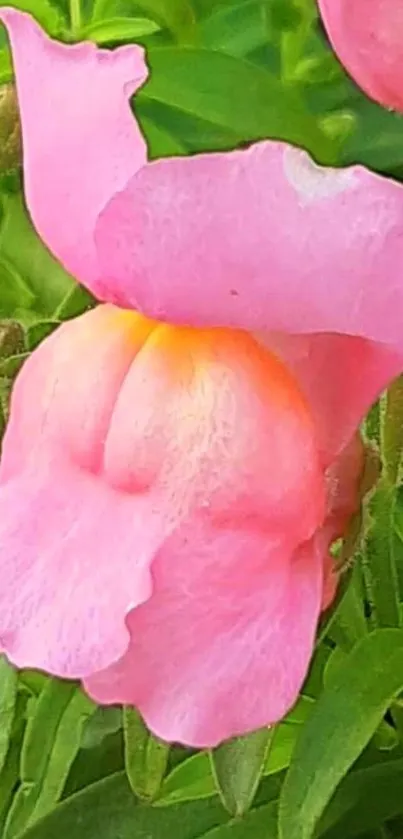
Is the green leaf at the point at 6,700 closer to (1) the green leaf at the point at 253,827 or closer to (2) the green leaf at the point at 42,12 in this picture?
(1) the green leaf at the point at 253,827

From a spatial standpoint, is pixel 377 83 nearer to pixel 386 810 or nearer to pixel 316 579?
pixel 316 579

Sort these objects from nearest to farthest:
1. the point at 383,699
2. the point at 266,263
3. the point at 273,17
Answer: the point at 266,263 → the point at 383,699 → the point at 273,17

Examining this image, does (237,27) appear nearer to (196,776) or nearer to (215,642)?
(196,776)

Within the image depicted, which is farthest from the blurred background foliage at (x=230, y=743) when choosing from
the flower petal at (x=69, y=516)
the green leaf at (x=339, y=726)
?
the flower petal at (x=69, y=516)

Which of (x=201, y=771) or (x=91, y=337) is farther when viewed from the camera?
(x=201, y=771)

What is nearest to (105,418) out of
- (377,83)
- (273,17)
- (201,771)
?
(377,83)

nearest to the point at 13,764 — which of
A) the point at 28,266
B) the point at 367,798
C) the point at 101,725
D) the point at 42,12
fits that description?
the point at 101,725

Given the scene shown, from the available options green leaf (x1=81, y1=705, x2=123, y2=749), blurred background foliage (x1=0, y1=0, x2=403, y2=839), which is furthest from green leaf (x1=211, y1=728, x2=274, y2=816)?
green leaf (x1=81, y1=705, x2=123, y2=749)
